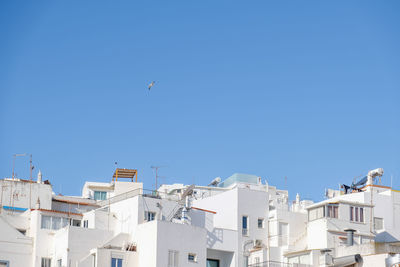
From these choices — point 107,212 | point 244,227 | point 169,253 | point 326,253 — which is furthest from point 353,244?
point 107,212

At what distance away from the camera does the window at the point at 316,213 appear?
65.9 m

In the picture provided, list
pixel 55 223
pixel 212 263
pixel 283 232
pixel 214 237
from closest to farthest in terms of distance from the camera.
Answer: pixel 55 223, pixel 214 237, pixel 212 263, pixel 283 232

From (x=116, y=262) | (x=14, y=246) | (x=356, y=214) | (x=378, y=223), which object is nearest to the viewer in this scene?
(x=116, y=262)

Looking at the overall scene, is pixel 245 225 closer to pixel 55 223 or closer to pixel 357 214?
pixel 357 214

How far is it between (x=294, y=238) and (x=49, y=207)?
21.3 m

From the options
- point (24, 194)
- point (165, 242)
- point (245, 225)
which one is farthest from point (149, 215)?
point (24, 194)

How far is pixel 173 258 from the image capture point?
57125 mm

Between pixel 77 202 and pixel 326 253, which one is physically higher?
pixel 77 202

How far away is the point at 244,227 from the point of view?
67062 mm

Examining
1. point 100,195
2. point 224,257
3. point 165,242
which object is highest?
point 100,195

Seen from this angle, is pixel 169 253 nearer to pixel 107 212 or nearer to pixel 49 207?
pixel 107 212

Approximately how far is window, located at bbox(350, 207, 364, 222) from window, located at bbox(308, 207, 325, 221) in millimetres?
2615

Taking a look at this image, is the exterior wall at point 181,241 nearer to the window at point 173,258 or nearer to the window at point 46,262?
the window at point 173,258

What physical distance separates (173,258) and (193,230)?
2860 mm
